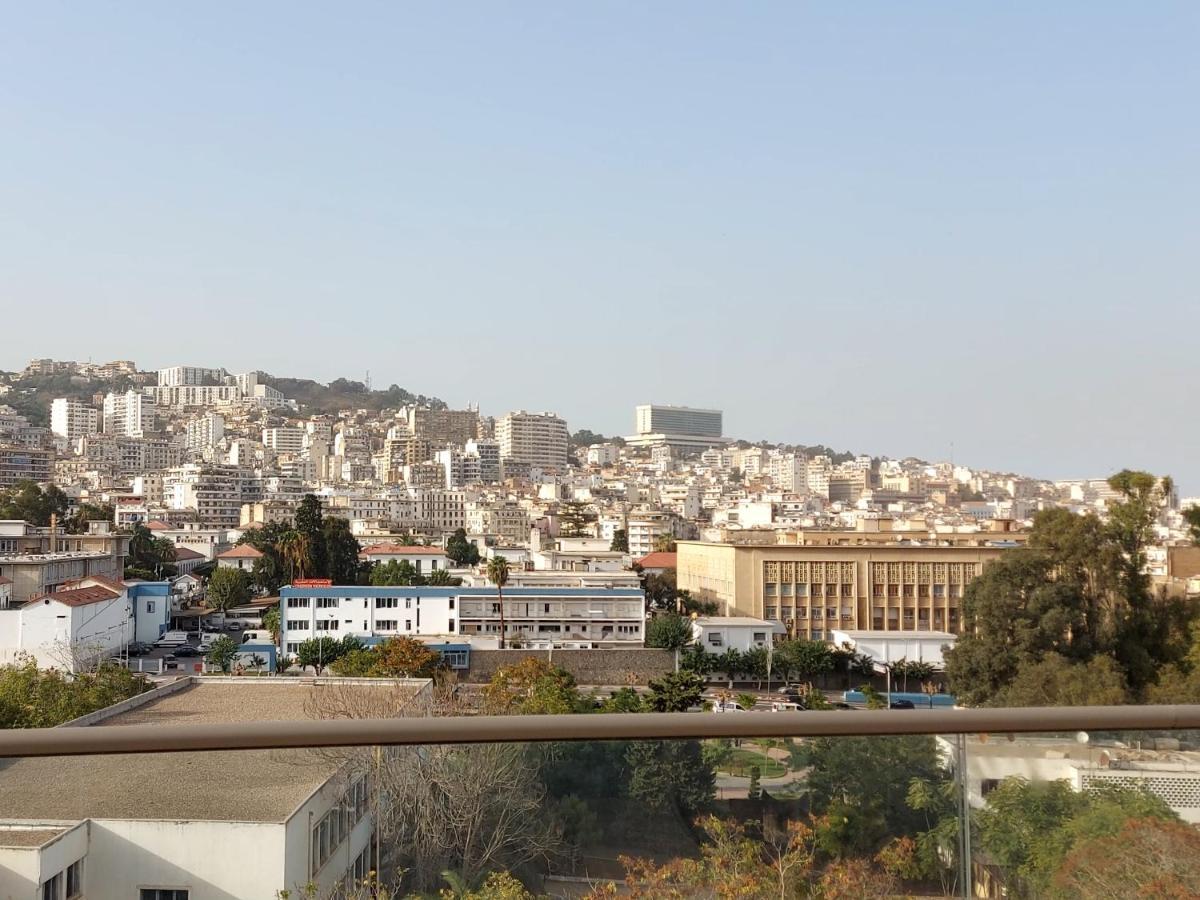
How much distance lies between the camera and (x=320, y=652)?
20938 mm

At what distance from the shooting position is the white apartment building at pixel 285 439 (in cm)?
9856

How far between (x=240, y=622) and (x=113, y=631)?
6691mm

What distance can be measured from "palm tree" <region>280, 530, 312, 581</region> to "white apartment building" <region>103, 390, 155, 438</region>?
73.7 meters

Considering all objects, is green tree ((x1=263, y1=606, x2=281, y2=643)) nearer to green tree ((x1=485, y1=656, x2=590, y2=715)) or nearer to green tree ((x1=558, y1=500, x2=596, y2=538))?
green tree ((x1=485, y1=656, x2=590, y2=715))

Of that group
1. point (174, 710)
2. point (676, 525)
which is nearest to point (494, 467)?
point (676, 525)

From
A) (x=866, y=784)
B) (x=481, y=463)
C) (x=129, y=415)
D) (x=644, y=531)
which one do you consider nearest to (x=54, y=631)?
(x=866, y=784)

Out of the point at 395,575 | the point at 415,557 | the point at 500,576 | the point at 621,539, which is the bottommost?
the point at 621,539

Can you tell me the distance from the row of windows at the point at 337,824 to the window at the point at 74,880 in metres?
0.26

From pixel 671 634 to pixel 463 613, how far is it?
4.34 m

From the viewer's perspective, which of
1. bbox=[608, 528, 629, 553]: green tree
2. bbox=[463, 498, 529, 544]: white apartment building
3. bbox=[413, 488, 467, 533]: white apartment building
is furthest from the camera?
bbox=[413, 488, 467, 533]: white apartment building

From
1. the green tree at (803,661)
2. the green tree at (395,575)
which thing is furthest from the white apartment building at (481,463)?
the green tree at (803,661)

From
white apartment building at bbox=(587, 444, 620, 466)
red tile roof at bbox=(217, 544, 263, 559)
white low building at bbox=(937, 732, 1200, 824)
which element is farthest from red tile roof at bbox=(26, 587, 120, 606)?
white apartment building at bbox=(587, 444, 620, 466)

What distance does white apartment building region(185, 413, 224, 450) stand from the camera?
9533cm

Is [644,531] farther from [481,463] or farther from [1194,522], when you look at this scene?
[1194,522]
